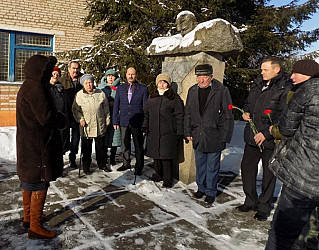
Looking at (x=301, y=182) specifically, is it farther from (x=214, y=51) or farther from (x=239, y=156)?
(x=239, y=156)

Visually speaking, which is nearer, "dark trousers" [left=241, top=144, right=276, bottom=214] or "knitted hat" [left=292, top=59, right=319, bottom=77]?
"knitted hat" [left=292, top=59, right=319, bottom=77]

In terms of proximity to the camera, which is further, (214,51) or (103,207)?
(214,51)

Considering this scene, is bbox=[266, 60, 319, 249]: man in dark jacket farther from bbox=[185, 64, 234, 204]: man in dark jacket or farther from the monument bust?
the monument bust

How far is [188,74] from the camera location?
422cm

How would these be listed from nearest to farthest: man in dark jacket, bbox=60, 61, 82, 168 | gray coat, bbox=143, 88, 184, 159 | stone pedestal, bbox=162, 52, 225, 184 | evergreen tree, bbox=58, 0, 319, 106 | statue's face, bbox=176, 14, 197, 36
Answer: gray coat, bbox=143, 88, 184, 159 → stone pedestal, bbox=162, 52, 225, 184 → statue's face, bbox=176, 14, 197, 36 → man in dark jacket, bbox=60, 61, 82, 168 → evergreen tree, bbox=58, 0, 319, 106

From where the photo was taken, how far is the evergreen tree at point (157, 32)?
7.14 meters

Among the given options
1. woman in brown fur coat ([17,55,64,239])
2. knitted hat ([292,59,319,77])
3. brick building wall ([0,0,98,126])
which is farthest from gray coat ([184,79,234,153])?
brick building wall ([0,0,98,126])

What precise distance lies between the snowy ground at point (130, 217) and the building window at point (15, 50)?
5867 millimetres

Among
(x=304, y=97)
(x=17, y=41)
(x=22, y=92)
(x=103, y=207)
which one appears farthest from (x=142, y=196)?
(x=17, y=41)

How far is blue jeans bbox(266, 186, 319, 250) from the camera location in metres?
1.98

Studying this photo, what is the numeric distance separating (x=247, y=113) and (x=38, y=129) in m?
2.33

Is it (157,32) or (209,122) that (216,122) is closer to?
(209,122)

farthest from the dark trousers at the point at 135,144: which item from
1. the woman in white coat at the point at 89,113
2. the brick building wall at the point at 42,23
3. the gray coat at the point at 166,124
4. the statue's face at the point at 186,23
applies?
the brick building wall at the point at 42,23

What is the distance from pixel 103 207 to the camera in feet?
10.9
